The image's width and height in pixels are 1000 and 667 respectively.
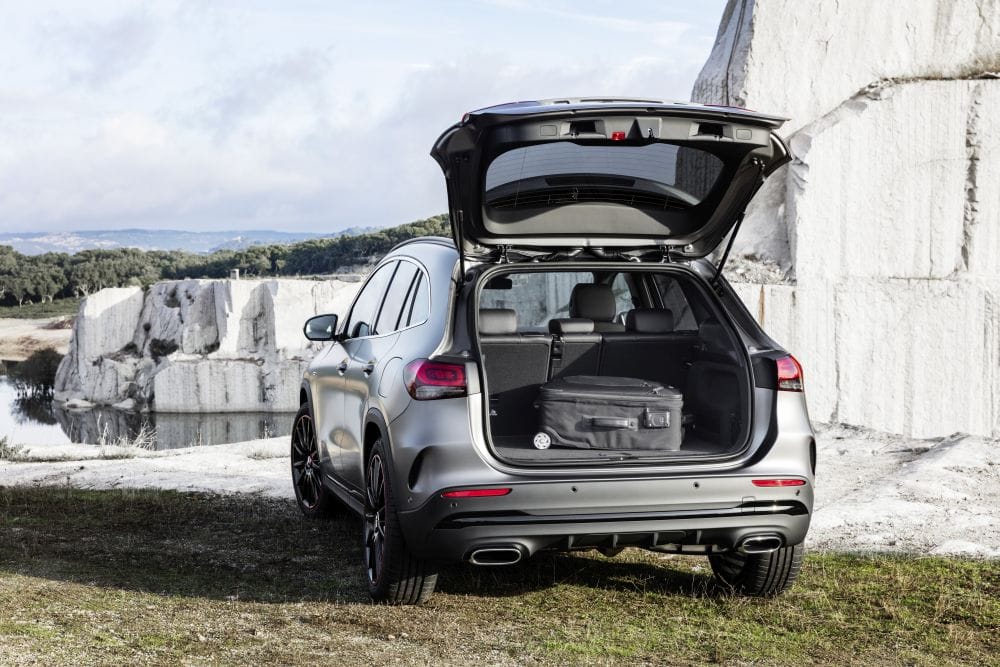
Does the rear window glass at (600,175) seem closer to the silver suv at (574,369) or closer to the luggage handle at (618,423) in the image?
the silver suv at (574,369)

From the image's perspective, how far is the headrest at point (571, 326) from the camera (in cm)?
571

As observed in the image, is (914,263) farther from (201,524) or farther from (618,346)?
(201,524)

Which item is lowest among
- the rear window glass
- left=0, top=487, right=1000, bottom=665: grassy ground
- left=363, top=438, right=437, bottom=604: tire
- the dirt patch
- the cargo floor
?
the dirt patch

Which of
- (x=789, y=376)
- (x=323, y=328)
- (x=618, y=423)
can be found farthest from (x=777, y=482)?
(x=323, y=328)

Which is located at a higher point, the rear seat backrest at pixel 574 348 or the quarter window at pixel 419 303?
the quarter window at pixel 419 303

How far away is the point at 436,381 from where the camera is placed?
4582 millimetres

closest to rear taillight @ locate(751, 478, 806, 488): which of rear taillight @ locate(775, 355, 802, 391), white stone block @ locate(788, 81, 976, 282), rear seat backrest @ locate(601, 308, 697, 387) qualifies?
rear taillight @ locate(775, 355, 802, 391)

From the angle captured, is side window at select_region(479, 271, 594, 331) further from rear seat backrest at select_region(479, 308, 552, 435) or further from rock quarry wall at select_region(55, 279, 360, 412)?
rock quarry wall at select_region(55, 279, 360, 412)

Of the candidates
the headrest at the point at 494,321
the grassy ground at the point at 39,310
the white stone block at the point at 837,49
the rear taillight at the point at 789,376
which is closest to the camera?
the rear taillight at the point at 789,376

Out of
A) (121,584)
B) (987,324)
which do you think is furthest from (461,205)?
(987,324)

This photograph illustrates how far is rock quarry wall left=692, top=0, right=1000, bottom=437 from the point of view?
11719 millimetres

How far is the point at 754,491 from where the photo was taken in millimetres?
4637

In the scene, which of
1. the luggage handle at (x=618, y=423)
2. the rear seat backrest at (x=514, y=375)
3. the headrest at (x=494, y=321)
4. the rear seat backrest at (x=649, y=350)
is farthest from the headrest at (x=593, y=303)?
the luggage handle at (x=618, y=423)

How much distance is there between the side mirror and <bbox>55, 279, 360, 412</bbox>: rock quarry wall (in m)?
54.1
